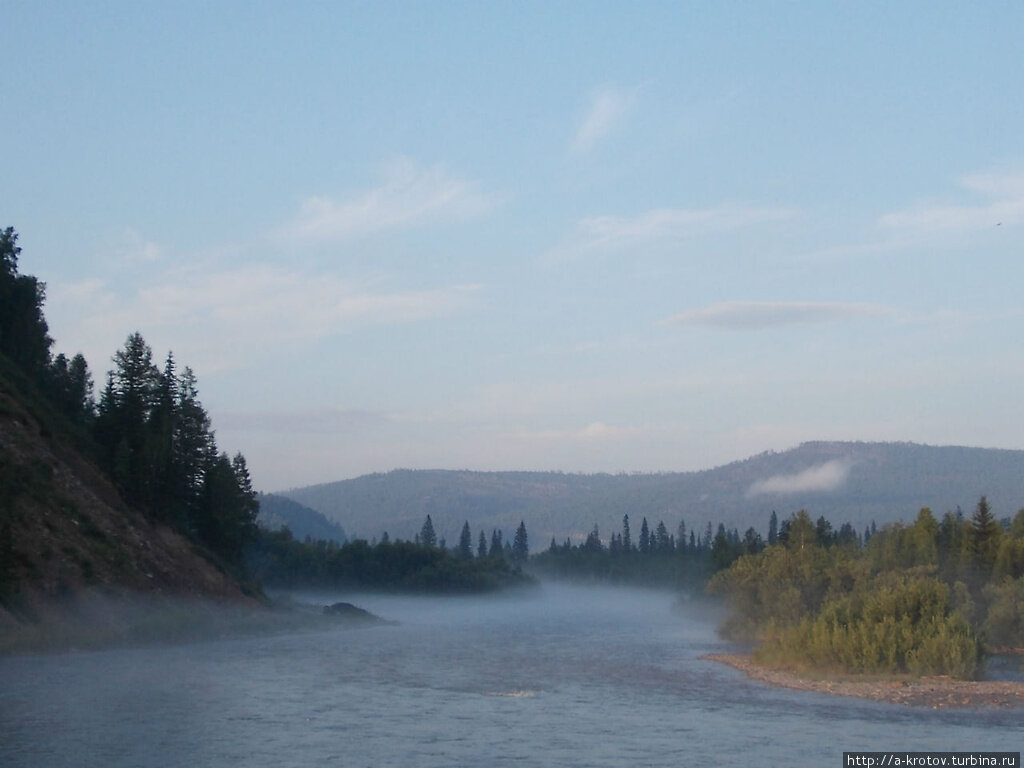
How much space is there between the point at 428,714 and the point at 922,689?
728 inches

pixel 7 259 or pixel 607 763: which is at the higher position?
pixel 7 259

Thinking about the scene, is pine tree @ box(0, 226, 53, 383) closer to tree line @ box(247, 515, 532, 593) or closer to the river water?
the river water

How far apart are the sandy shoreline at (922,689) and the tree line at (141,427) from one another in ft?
153

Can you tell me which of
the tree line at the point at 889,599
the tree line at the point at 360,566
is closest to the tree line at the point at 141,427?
the tree line at the point at 889,599

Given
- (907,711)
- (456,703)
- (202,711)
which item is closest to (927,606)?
(907,711)

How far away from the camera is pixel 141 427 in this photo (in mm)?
84188

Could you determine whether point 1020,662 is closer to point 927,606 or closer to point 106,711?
point 927,606

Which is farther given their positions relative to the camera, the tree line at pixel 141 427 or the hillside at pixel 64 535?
the tree line at pixel 141 427

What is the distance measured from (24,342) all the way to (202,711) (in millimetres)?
58599

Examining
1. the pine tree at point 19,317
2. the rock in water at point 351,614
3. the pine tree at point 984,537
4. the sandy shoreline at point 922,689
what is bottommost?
the rock in water at point 351,614

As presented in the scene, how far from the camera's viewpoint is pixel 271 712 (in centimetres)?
3553

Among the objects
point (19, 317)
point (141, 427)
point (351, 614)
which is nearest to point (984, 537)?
point (351, 614)

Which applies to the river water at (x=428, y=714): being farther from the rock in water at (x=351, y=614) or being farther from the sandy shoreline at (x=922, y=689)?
the rock in water at (x=351, y=614)

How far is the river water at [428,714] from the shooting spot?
28891 mm
